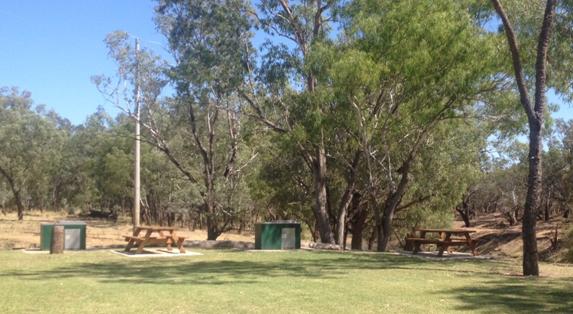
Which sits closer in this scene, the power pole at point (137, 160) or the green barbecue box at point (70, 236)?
the green barbecue box at point (70, 236)

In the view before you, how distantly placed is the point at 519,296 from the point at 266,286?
159 inches

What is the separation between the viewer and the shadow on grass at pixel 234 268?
1120 cm

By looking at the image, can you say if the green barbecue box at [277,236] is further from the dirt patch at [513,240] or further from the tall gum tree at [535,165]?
the dirt patch at [513,240]

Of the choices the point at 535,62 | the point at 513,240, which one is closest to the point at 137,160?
the point at 535,62

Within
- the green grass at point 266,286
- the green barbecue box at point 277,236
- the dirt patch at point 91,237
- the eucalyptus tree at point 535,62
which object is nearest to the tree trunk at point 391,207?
the green barbecue box at point 277,236

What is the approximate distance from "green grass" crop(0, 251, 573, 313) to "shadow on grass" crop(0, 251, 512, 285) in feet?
0.07

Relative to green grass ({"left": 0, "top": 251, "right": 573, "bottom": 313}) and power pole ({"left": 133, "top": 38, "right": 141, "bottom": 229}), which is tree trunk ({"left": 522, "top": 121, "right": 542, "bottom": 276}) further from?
power pole ({"left": 133, "top": 38, "right": 141, "bottom": 229})

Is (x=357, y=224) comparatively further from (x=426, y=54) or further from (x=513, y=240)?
(x=513, y=240)

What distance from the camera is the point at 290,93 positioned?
2169 cm

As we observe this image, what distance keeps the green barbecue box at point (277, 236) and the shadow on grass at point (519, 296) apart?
8.34 metres

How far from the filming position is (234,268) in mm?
13141

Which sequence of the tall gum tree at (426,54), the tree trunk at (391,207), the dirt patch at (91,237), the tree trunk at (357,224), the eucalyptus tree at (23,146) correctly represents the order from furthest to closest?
the eucalyptus tree at (23,146)
the tree trunk at (357,224)
the dirt patch at (91,237)
the tree trunk at (391,207)
the tall gum tree at (426,54)

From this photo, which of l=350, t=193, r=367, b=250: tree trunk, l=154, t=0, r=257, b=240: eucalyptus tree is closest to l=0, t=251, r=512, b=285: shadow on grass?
l=154, t=0, r=257, b=240: eucalyptus tree

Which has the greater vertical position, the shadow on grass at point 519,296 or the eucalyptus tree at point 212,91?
the eucalyptus tree at point 212,91
